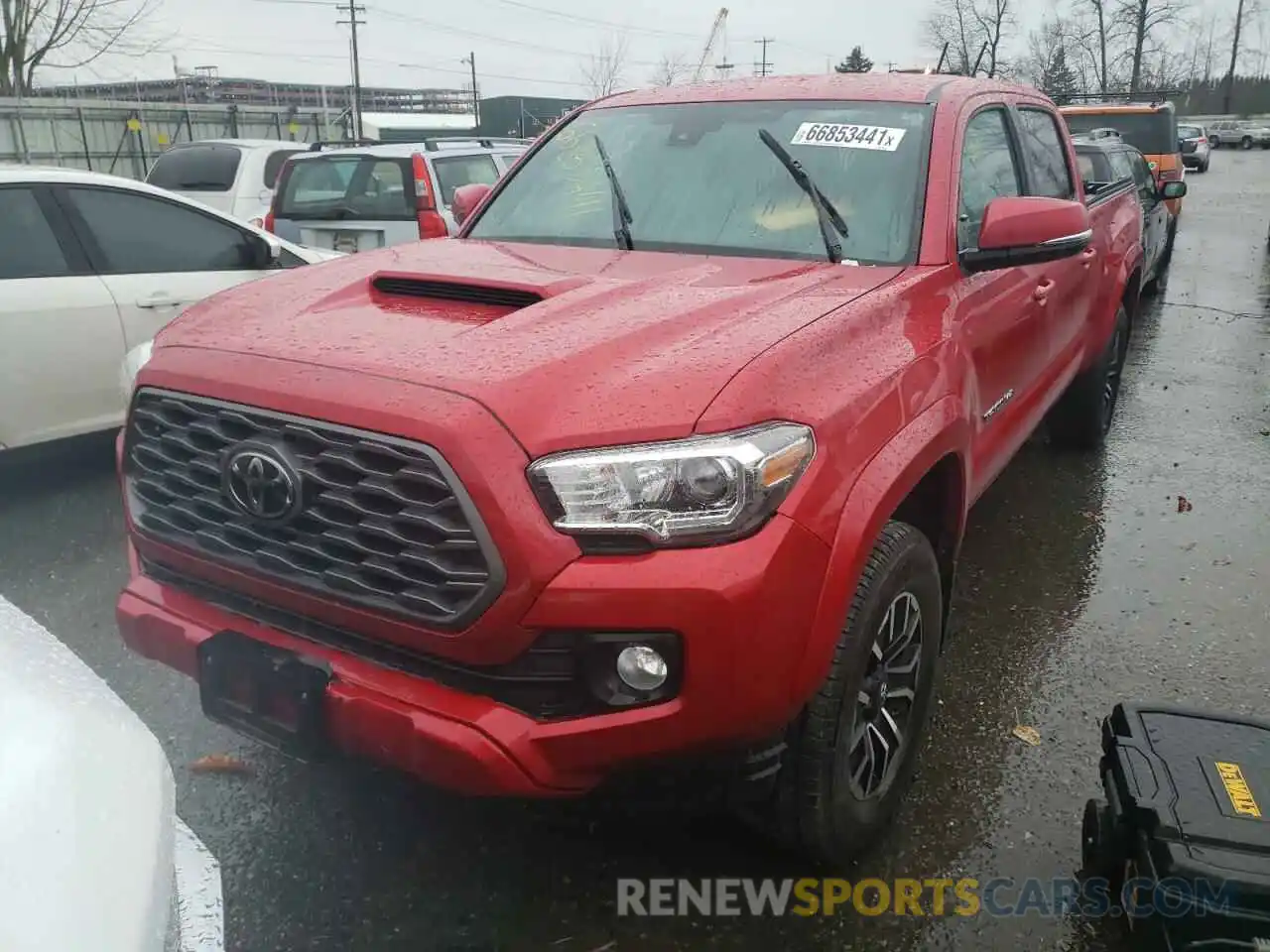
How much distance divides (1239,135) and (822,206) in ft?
193

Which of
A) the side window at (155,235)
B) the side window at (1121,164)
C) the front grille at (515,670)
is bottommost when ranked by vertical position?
the front grille at (515,670)

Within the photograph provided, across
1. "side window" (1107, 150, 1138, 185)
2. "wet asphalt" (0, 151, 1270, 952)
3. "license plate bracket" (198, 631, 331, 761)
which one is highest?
"side window" (1107, 150, 1138, 185)

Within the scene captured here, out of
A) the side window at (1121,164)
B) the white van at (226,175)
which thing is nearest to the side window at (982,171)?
the side window at (1121,164)

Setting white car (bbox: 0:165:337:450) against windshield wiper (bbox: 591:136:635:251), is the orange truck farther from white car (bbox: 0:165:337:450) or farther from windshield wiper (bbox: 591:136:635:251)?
windshield wiper (bbox: 591:136:635:251)

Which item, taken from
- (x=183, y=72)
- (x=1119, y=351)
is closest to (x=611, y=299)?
(x=1119, y=351)

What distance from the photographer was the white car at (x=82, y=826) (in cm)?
116

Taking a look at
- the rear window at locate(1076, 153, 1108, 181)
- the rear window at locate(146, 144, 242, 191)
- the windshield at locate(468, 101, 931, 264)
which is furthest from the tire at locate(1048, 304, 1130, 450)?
the rear window at locate(146, 144, 242, 191)

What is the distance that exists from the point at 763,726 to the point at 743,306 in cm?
100

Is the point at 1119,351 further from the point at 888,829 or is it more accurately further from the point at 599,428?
the point at 599,428

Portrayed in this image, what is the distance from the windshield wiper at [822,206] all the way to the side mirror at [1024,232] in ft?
1.18

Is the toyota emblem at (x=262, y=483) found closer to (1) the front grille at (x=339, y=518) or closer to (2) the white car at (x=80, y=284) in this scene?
(1) the front grille at (x=339, y=518)

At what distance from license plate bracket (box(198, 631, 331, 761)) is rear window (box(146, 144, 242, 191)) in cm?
921

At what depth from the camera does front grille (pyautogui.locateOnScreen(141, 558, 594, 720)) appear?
1975mm

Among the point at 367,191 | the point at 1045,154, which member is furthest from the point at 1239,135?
the point at 1045,154
